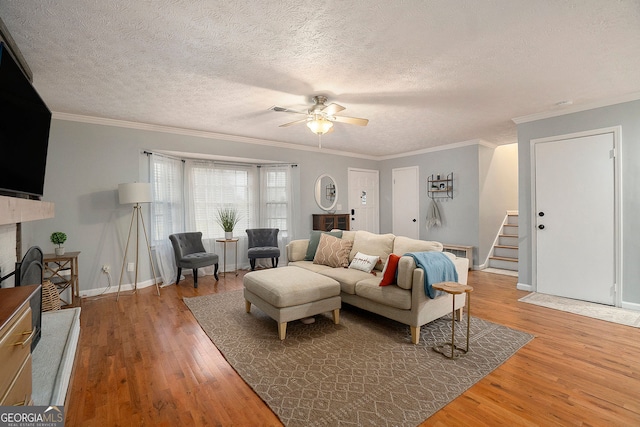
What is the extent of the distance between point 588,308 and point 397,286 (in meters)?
2.60

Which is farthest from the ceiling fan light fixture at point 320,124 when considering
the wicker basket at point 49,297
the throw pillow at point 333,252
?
the wicker basket at point 49,297

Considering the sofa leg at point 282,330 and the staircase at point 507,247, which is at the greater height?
the staircase at point 507,247

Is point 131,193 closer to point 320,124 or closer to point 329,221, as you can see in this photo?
point 320,124

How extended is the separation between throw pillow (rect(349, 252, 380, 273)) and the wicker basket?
3.32 meters

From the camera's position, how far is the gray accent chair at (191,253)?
4.43 metres

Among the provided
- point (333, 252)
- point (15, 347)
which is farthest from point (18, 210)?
point (333, 252)

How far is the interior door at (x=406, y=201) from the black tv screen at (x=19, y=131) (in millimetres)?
6075

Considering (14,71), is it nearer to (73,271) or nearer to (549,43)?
(73,271)

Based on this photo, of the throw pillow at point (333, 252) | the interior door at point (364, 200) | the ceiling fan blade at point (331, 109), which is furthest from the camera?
the interior door at point (364, 200)

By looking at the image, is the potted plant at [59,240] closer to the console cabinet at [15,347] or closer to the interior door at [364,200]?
the console cabinet at [15,347]

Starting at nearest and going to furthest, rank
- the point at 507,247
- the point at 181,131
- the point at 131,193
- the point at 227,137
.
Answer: the point at 131,193 < the point at 181,131 < the point at 227,137 < the point at 507,247

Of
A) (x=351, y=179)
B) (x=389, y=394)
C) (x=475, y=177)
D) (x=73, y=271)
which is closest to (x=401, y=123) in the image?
(x=475, y=177)

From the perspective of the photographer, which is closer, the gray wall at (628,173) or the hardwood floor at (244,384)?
the hardwood floor at (244,384)

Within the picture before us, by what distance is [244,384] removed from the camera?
207 cm
